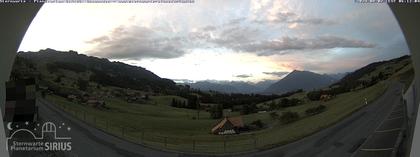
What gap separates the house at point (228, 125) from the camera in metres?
5.66

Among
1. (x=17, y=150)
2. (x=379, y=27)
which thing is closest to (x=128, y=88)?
(x=17, y=150)

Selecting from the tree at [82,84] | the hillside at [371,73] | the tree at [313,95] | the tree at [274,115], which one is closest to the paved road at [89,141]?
the tree at [82,84]

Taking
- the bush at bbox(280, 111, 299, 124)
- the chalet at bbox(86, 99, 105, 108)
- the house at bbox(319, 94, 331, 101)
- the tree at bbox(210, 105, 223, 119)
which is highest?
the house at bbox(319, 94, 331, 101)

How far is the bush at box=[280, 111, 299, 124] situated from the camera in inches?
223

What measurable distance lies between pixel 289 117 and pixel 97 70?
202 centimetres

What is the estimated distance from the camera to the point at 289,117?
5.66m

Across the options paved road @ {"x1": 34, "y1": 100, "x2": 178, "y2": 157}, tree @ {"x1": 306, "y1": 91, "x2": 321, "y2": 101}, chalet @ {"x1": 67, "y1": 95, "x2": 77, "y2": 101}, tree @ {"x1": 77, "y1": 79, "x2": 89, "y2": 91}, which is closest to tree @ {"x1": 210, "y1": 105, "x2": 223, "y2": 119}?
paved road @ {"x1": 34, "y1": 100, "x2": 178, "y2": 157}

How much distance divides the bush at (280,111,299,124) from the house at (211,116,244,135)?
0.41m

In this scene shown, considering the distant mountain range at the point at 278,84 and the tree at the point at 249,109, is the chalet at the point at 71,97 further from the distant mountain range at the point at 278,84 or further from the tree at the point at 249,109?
the tree at the point at 249,109

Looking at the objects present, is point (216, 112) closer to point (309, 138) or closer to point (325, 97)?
point (309, 138)

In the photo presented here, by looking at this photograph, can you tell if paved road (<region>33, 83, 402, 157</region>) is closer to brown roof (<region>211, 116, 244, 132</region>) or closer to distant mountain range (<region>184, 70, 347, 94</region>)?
brown roof (<region>211, 116, 244, 132</region>)

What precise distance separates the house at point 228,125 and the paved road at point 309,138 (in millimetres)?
310

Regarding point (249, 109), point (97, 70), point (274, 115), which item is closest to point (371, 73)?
point (274, 115)

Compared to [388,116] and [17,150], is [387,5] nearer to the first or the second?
[388,116]
